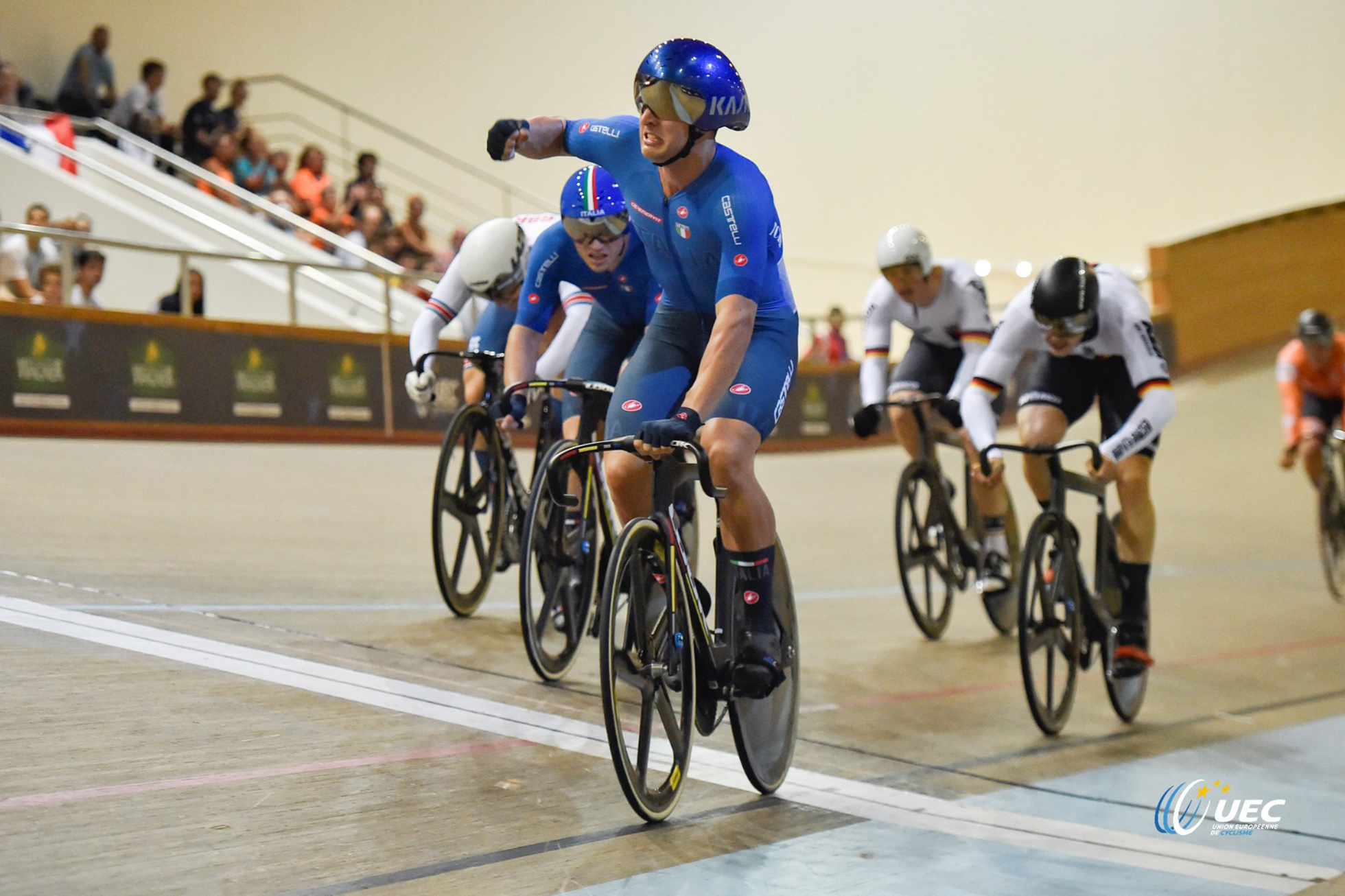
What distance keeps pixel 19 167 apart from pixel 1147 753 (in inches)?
415

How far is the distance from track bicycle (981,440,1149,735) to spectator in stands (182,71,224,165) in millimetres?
10331

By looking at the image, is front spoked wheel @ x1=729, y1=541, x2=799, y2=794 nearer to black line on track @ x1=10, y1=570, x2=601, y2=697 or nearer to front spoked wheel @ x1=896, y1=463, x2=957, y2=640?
black line on track @ x1=10, y1=570, x2=601, y2=697

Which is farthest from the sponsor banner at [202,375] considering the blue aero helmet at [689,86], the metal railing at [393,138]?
the blue aero helmet at [689,86]

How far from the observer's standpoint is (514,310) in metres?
4.65

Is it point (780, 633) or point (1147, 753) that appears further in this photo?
point (1147, 753)

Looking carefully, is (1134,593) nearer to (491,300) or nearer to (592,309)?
(592,309)

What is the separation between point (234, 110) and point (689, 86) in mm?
11150

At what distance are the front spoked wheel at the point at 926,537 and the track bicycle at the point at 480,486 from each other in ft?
5.80

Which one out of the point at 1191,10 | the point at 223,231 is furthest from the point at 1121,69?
the point at 223,231

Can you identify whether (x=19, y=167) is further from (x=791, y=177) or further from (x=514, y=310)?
(x=514, y=310)

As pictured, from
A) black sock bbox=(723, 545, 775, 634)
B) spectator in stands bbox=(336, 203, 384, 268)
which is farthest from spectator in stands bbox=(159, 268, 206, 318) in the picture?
black sock bbox=(723, 545, 775, 634)

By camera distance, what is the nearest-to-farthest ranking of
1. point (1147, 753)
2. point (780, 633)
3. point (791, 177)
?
point (780, 633) < point (1147, 753) < point (791, 177)

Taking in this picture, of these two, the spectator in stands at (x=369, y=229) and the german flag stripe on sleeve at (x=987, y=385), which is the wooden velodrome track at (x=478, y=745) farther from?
the spectator in stands at (x=369, y=229)

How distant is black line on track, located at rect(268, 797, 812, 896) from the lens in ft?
7.31
